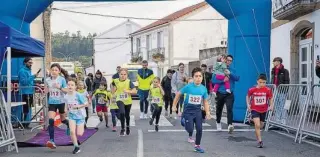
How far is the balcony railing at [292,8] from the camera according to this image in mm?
13516

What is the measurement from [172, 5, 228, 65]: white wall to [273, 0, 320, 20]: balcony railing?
31692 mm

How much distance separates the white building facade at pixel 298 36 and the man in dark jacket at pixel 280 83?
1637 millimetres

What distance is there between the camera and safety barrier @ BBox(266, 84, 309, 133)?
1077 centimetres

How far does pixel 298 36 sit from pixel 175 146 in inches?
318

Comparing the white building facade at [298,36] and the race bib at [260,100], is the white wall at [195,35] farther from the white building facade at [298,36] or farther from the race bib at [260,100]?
the race bib at [260,100]

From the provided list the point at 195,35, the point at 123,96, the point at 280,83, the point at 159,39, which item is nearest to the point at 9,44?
the point at 123,96

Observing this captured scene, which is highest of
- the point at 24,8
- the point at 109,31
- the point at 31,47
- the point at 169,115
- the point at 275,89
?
the point at 109,31

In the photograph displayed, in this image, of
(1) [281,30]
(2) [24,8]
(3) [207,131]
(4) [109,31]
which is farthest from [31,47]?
(4) [109,31]

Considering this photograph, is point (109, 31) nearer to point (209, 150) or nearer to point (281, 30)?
point (281, 30)

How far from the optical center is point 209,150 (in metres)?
9.01

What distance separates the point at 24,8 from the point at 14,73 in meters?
1.99

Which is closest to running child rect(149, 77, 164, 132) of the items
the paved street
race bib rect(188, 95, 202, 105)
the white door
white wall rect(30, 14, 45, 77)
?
the paved street

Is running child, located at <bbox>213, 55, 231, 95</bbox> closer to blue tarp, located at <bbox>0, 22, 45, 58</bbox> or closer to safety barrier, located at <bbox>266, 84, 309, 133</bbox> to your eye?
safety barrier, located at <bbox>266, 84, 309, 133</bbox>

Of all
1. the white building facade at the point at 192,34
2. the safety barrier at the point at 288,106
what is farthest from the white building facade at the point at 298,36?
the white building facade at the point at 192,34
